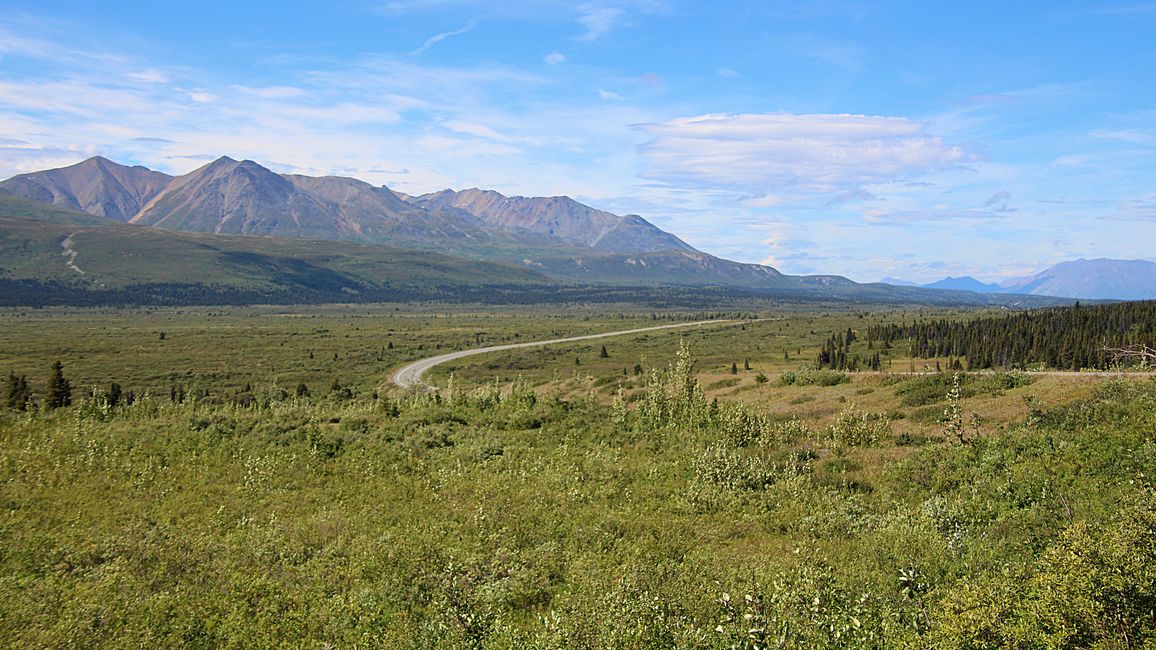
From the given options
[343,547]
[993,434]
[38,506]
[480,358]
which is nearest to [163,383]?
[480,358]

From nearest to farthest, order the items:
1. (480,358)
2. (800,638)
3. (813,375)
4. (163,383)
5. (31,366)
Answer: (800,638), (813,375), (163,383), (31,366), (480,358)

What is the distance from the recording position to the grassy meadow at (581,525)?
10.4 metres

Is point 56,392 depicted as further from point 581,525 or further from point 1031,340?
point 1031,340

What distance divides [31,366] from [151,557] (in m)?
90.0

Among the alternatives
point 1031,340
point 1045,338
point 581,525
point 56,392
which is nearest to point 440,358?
point 56,392

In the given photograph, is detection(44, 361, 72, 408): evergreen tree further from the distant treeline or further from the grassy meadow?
the distant treeline

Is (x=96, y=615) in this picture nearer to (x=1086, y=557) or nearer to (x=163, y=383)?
(x=1086, y=557)

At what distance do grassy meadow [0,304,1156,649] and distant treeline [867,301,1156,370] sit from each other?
148 feet

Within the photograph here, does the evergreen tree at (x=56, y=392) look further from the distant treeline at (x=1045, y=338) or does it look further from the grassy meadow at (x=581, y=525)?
the distant treeline at (x=1045, y=338)

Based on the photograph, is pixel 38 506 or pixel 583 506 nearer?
pixel 38 506

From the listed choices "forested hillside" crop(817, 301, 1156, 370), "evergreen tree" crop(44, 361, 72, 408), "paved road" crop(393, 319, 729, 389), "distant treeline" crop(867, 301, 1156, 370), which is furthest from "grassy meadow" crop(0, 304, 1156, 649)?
"paved road" crop(393, 319, 729, 389)

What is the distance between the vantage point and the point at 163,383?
72625 millimetres

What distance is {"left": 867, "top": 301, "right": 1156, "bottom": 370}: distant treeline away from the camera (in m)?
66.3

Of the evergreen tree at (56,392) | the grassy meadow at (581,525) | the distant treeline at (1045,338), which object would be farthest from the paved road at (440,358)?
the distant treeline at (1045,338)
